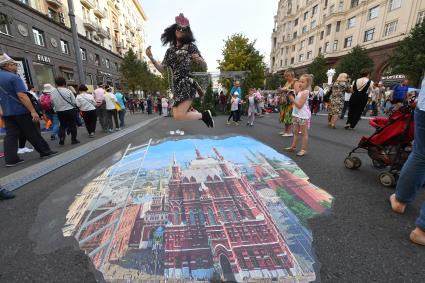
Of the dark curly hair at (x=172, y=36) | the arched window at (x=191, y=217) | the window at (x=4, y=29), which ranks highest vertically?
the window at (x=4, y=29)

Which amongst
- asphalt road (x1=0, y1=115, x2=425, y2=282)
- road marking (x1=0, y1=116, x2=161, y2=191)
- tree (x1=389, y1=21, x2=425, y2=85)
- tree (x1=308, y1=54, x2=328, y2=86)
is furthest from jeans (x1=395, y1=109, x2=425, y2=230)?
tree (x1=308, y1=54, x2=328, y2=86)

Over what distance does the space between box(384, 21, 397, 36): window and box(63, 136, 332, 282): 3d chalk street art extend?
3068cm

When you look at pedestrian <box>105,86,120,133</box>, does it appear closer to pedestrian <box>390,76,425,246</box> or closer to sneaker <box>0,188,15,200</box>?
sneaker <box>0,188,15,200</box>

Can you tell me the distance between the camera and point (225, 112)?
45.4ft

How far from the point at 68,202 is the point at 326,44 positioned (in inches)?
1576

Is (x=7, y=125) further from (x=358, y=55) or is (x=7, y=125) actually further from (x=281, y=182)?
(x=358, y=55)

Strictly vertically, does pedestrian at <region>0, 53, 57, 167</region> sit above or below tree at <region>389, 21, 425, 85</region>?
below

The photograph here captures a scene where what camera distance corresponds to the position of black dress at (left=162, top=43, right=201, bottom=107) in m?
3.43

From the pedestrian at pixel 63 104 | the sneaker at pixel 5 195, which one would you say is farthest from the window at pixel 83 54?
the sneaker at pixel 5 195

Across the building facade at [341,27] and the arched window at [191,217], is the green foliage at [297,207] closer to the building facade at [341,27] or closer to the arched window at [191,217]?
the arched window at [191,217]

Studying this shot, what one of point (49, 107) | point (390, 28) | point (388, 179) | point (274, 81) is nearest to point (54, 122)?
point (49, 107)

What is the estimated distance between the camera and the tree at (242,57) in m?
24.0

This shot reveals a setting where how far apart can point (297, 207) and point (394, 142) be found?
165 cm

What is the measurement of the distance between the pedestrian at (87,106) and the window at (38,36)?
44.5 ft
